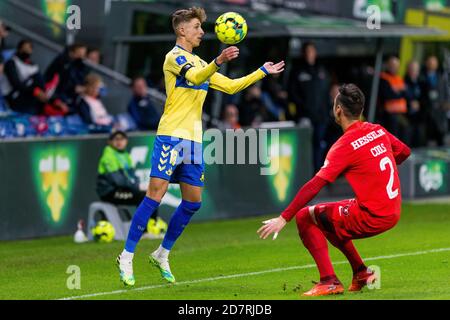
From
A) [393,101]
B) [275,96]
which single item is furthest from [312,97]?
[393,101]

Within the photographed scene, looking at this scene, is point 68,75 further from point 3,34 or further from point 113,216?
point 113,216

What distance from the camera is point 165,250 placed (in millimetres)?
10977

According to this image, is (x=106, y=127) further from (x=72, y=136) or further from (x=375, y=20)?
(x=375, y=20)

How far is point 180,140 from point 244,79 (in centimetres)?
77

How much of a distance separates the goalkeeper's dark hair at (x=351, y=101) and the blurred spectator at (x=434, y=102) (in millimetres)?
15021

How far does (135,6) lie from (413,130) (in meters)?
6.24

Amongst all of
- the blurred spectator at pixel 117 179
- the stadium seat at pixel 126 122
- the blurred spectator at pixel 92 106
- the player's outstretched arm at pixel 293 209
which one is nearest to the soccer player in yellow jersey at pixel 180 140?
the player's outstretched arm at pixel 293 209

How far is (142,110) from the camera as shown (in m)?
18.5

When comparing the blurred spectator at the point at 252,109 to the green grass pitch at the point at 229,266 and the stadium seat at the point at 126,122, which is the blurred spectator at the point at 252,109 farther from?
the green grass pitch at the point at 229,266

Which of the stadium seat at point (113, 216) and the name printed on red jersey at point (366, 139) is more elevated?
the name printed on red jersey at point (366, 139)

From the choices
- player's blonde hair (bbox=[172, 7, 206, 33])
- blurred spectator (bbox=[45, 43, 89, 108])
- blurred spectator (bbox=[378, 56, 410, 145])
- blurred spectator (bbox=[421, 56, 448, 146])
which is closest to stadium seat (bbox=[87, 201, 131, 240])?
blurred spectator (bbox=[45, 43, 89, 108])

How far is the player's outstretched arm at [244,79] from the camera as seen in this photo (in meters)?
10.7
